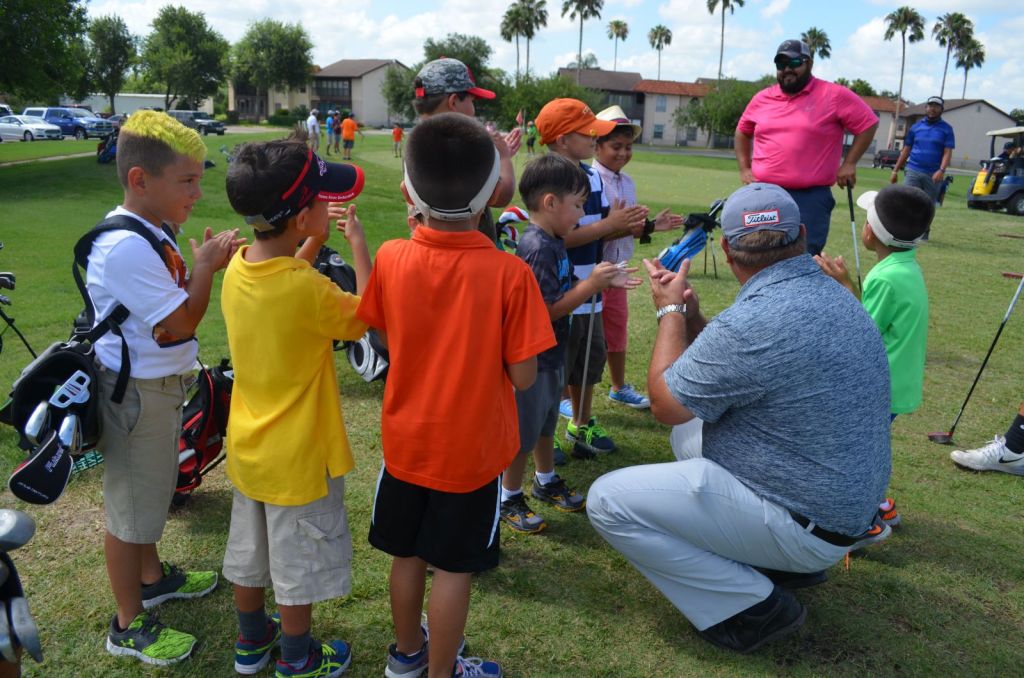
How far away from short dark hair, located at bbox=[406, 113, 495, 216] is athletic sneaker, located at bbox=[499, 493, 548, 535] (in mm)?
1930

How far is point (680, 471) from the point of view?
9.59 feet

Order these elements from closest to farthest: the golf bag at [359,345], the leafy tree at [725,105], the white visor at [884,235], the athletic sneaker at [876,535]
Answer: the athletic sneaker at [876,535], the white visor at [884,235], the golf bag at [359,345], the leafy tree at [725,105]

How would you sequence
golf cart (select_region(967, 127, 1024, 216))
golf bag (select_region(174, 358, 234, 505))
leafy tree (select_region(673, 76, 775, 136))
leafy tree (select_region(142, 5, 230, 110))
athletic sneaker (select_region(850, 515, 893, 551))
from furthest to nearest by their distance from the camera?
1. leafy tree (select_region(142, 5, 230, 110))
2. leafy tree (select_region(673, 76, 775, 136))
3. golf cart (select_region(967, 127, 1024, 216))
4. golf bag (select_region(174, 358, 234, 505))
5. athletic sneaker (select_region(850, 515, 893, 551))

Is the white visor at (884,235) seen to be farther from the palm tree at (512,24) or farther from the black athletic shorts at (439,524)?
the palm tree at (512,24)

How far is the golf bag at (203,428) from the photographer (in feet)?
11.9

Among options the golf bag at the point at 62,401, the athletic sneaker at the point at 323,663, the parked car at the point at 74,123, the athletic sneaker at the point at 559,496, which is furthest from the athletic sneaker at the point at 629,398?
the parked car at the point at 74,123

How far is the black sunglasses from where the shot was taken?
5273mm

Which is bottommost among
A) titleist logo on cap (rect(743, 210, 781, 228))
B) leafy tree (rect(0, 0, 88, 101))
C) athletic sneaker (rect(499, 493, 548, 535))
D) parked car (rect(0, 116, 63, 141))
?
athletic sneaker (rect(499, 493, 548, 535))

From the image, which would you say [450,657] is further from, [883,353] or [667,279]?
[883,353]

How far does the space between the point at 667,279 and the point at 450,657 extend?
68.4 inches

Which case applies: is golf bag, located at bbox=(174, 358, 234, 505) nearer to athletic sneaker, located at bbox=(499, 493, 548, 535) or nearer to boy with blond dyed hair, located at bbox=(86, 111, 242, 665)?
boy with blond dyed hair, located at bbox=(86, 111, 242, 665)

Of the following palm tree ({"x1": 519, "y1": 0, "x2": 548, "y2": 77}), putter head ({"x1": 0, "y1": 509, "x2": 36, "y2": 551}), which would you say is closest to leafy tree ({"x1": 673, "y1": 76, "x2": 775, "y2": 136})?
palm tree ({"x1": 519, "y1": 0, "x2": 548, "y2": 77})

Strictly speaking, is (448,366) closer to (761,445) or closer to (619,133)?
(761,445)

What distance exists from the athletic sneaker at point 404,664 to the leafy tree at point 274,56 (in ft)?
293
